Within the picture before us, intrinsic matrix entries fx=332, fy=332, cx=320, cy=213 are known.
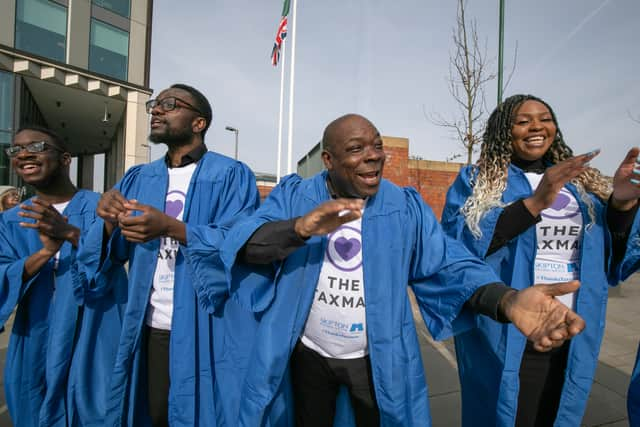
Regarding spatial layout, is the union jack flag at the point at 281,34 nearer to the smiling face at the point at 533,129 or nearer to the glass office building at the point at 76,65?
the glass office building at the point at 76,65

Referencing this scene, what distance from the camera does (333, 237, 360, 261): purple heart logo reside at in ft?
4.85

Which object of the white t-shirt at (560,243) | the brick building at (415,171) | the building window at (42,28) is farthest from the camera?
the building window at (42,28)

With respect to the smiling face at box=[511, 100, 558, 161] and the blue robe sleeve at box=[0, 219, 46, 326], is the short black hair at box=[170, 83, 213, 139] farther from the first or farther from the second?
the smiling face at box=[511, 100, 558, 161]

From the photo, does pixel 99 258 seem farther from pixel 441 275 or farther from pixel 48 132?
pixel 441 275

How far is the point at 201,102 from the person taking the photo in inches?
80.7

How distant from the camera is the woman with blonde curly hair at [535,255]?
5.16ft

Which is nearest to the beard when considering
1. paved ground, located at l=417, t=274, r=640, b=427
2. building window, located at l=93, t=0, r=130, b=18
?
paved ground, located at l=417, t=274, r=640, b=427

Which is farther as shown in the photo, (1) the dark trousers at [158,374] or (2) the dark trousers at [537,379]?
(1) the dark trousers at [158,374]

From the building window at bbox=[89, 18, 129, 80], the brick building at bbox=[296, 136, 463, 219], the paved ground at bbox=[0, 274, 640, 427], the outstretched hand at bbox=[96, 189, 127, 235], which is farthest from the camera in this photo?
the building window at bbox=[89, 18, 129, 80]

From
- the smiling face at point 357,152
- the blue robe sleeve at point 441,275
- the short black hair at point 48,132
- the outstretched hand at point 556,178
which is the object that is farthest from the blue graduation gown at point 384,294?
the short black hair at point 48,132

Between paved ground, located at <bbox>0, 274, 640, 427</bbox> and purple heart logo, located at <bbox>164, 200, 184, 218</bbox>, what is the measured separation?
2.13m

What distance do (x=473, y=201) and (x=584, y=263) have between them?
22.9 inches

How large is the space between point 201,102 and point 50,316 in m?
1.53

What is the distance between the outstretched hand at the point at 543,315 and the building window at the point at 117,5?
1728 cm
